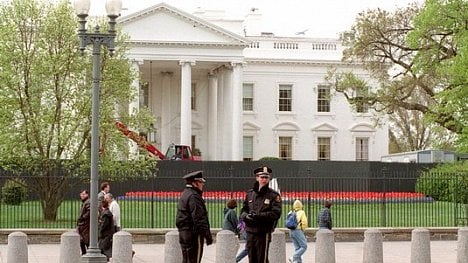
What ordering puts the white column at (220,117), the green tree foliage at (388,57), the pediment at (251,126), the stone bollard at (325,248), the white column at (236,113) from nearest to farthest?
the stone bollard at (325,248), the green tree foliage at (388,57), the white column at (236,113), the white column at (220,117), the pediment at (251,126)

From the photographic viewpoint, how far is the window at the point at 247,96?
7781cm

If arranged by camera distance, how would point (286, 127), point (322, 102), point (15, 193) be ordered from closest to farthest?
1. point (15, 193)
2. point (286, 127)
3. point (322, 102)

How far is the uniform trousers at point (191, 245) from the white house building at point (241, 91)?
51.4 meters

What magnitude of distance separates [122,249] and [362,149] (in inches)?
2432

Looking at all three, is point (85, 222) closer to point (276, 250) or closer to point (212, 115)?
point (276, 250)

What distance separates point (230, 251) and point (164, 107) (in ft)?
181

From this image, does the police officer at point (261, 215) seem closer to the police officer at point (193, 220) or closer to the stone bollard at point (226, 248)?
the police officer at point (193, 220)

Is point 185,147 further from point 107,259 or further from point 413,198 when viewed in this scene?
point 107,259

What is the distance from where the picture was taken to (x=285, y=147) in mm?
79625

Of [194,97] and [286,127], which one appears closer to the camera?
[194,97]

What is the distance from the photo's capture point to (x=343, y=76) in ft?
183

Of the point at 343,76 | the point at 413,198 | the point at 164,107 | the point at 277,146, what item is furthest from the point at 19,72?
the point at 277,146

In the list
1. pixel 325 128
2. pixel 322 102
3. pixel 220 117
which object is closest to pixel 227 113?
pixel 220 117

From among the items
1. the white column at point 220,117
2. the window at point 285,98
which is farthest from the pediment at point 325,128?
the white column at point 220,117
